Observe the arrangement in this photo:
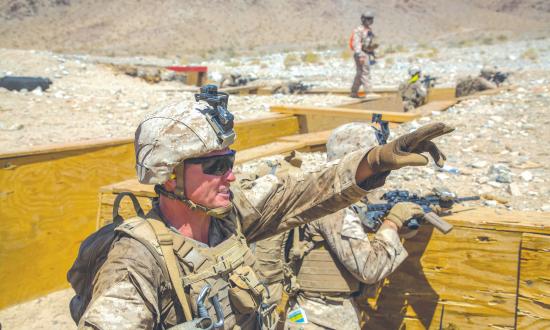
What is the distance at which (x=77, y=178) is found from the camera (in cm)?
442

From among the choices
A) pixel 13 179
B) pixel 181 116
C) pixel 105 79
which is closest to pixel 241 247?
pixel 181 116

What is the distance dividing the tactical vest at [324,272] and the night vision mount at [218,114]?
97 centimetres

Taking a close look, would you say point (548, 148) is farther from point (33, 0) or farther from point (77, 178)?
point (33, 0)

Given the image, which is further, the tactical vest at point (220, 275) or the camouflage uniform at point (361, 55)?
the camouflage uniform at point (361, 55)

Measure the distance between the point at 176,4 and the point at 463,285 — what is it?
61.9 metres

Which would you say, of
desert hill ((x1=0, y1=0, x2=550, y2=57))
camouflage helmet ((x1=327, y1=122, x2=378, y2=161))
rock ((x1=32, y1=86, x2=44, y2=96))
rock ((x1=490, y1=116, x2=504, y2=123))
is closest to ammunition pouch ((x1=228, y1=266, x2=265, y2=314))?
camouflage helmet ((x1=327, y1=122, x2=378, y2=161))

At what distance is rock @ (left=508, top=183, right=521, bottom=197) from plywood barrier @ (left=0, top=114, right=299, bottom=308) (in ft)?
11.0

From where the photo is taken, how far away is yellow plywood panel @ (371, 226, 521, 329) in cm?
290

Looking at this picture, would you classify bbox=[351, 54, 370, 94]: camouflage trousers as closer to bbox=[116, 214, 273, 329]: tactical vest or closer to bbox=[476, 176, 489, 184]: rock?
bbox=[476, 176, 489, 184]: rock

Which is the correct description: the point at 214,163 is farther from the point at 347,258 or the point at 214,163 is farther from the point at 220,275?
the point at 347,258

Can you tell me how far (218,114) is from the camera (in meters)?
1.95

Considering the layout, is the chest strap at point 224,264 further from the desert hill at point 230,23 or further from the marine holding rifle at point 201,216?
the desert hill at point 230,23

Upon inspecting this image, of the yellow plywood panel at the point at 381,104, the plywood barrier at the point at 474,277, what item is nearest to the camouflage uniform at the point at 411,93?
the yellow plywood panel at the point at 381,104

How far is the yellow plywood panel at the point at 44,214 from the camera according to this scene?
3963 millimetres
